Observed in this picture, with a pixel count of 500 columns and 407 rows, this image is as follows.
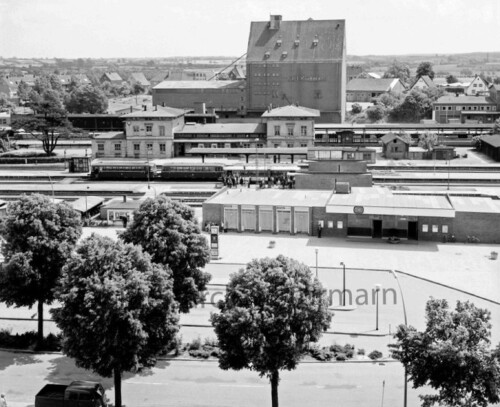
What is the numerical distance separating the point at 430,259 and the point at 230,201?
11993 millimetres

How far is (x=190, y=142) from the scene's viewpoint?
73250 mm

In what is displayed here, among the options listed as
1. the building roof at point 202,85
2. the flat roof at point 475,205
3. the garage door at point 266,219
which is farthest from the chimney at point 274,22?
the garage door at point 266,219

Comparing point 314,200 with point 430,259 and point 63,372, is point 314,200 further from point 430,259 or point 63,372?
point 63,372

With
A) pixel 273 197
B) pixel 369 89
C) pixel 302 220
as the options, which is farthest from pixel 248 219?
pixel 369 89

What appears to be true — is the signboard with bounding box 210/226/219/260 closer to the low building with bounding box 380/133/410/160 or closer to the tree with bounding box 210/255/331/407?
the tree with bounding box 210/255/331/407

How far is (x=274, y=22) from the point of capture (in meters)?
90.2

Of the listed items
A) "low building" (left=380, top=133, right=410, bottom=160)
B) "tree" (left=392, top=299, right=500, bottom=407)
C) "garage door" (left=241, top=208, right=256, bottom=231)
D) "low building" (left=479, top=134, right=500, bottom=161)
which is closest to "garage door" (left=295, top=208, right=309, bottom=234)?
"garage door" (left=241, top=208, right=256, bottom=231)

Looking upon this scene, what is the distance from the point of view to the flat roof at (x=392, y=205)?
40.7 m

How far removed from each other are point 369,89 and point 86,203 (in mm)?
91782

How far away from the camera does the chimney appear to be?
89.8 meters

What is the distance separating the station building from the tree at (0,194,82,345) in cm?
1674

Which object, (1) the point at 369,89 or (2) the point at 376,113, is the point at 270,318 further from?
(1) the point at 369,89

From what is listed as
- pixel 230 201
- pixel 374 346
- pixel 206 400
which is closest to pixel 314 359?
pixel 374 346

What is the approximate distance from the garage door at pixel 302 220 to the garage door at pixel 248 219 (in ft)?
7.73
